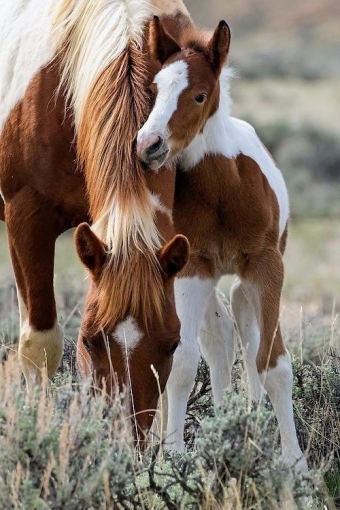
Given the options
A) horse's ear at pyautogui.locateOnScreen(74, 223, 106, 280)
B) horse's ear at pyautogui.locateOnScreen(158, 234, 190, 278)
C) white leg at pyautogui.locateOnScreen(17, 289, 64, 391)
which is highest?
horse's ear at pyautogui.locateOnScreen(74, 223, 106, 280)

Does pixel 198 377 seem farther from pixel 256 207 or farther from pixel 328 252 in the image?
pixel 328 252

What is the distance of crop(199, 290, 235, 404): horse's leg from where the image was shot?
5.39 m

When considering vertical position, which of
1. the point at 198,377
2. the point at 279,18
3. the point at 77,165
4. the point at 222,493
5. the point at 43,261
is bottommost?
the point at 279,18

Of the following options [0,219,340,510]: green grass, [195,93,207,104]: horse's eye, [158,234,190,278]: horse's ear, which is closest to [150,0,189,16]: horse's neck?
[195,93,207,104]: horse's eye

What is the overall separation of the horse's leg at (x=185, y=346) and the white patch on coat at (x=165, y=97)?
1.06 meters

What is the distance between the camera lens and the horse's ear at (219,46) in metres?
4.25

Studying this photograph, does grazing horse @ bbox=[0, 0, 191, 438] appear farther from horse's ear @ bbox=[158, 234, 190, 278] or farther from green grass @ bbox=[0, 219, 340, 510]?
green grass @ bbox=[0, 219, 340, 510]

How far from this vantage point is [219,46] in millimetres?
4293

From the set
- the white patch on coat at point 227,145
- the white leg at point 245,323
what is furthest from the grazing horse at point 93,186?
the white leg at point 245,323

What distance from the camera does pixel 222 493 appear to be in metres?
3.48

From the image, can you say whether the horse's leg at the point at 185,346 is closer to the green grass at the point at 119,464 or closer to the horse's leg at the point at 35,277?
the horse's leg at the point at 35,277

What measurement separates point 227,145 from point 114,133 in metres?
0.81

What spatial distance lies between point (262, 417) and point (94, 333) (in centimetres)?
69

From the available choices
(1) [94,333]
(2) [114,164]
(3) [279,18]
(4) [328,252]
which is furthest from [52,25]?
(3) [279,18]
